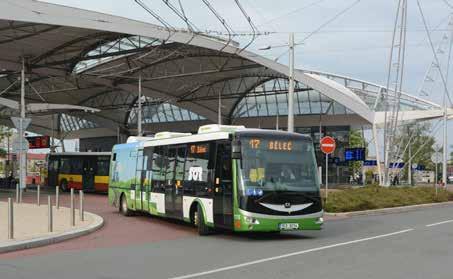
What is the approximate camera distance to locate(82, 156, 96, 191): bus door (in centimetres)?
4322

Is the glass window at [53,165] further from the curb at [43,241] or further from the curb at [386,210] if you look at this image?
the curb at [43,241]

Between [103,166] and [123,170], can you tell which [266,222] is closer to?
[123,170]

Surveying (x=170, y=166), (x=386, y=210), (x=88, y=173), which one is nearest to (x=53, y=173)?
(x=88, y=173)

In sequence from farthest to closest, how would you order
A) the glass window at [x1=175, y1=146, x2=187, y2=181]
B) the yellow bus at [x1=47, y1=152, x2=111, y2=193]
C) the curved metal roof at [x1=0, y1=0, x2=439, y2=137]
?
the yellow bus at [x1=47, y1=152, x2=111, y2=193] → the curved metal roof at [x1=0, y1=0, x2=439, y2=137] → the glass window at [x1=175, y1=146, x2=187, y2=181]

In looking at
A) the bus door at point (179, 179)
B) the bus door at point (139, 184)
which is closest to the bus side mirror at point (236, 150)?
the bus door at point (179, 179)

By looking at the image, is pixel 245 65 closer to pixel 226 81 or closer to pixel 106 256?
pixel 226 81

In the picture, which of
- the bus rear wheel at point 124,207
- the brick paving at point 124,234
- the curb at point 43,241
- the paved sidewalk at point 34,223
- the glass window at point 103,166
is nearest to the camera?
the curb at point 43,241

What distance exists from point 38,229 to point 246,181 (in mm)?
5666

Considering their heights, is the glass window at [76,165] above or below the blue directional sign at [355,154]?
below

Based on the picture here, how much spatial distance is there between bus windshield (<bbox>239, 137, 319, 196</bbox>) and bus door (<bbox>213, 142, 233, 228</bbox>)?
49cm

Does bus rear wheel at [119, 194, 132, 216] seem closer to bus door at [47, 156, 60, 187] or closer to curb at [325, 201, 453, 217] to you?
curb at [325, 201, 453, 217]

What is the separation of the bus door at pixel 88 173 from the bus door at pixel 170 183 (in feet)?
82.0

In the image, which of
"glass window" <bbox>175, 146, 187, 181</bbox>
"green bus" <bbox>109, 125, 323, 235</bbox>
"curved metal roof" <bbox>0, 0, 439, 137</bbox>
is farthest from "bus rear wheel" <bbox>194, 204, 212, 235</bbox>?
"curved metal roof" <bbox>0, 0, 439, 137</bbox>

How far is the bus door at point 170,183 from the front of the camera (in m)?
18.5
